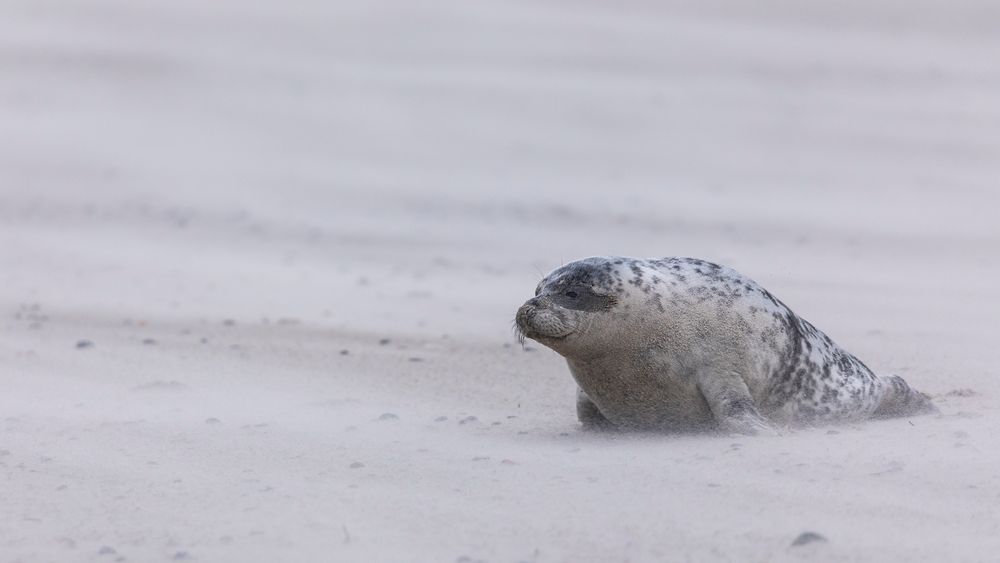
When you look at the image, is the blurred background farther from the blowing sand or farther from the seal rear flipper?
the seal rear flipper

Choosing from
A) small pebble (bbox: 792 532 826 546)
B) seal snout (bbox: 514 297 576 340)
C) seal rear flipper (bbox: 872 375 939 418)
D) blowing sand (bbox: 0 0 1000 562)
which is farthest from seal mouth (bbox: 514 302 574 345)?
small pebble (bbox: 792 532 826 546)

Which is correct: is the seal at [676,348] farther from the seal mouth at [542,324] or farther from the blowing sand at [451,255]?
the blowing sand at [451,255]

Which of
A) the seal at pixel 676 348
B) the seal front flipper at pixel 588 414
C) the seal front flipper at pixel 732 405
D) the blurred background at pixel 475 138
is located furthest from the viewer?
the blurred background at pixel 475 138

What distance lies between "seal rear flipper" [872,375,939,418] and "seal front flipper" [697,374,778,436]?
0.65m

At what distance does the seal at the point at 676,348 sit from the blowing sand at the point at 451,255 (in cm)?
19

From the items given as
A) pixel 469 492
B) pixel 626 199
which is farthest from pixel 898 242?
pixel 469 492

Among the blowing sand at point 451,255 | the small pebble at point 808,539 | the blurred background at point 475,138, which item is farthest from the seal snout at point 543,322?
the blurred background at point 475,138

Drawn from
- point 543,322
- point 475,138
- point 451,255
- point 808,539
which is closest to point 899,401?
point 543,322

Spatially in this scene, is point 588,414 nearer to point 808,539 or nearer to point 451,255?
point 808,539

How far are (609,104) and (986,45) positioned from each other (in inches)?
161

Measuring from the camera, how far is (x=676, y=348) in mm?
5141

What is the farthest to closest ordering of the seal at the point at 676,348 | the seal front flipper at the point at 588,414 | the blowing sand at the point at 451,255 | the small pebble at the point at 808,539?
the seal front flipper at the point at 588,414 < the seal at the point at 676,348 < the blowing sand at the point at 451,255 < the small pebble at the point at 808,539

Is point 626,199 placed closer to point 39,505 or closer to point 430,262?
point 430,262

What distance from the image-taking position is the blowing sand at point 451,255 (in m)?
4.02
